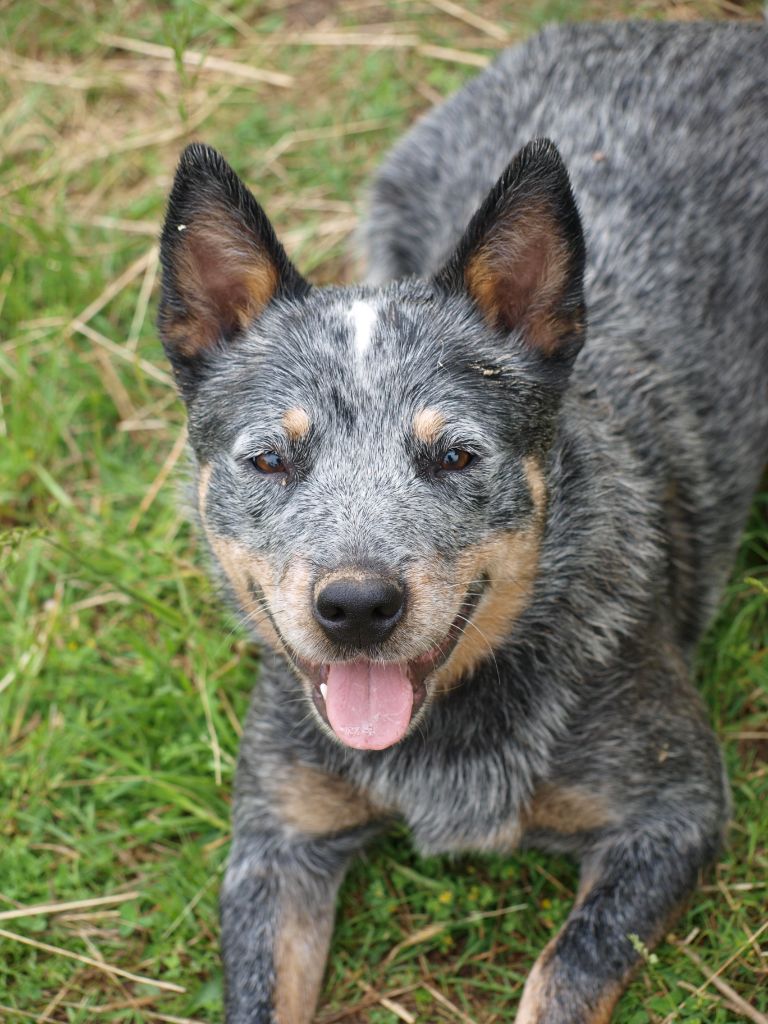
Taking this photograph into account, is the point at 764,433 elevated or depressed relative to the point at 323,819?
elevated

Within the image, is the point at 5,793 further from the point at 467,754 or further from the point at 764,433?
the point at 764,433

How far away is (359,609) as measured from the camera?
10.3 feet

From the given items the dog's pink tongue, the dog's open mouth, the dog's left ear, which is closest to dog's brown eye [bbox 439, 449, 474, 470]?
the dog's open mouth

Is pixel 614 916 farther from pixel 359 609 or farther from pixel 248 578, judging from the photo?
pixel 248 578

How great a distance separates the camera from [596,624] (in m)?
3.90

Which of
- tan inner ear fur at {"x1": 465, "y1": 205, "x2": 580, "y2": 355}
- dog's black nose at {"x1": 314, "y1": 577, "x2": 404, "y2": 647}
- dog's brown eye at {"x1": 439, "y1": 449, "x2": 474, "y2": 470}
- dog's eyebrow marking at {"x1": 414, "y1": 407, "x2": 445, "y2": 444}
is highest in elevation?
tan inner ear fur at {"x1": 465, "y1": 205, "x2": 580, "y2": 355}

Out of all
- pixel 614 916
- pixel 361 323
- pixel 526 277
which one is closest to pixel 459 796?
pixel 614 916

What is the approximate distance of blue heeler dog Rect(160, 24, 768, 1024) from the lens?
11.2ft

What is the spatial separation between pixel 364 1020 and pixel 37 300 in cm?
383

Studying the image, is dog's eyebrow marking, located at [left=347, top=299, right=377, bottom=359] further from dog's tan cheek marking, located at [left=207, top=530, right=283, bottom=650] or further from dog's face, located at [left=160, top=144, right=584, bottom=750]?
dog's tan cheek marking, located at [left=207, top=530, right=283, bottom=650]

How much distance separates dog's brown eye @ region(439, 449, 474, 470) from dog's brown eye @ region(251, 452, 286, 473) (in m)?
0.45

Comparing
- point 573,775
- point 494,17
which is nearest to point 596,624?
point 573,775

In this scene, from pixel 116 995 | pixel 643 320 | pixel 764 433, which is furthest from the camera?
pixel 764 433

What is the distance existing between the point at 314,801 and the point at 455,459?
1275 mm
